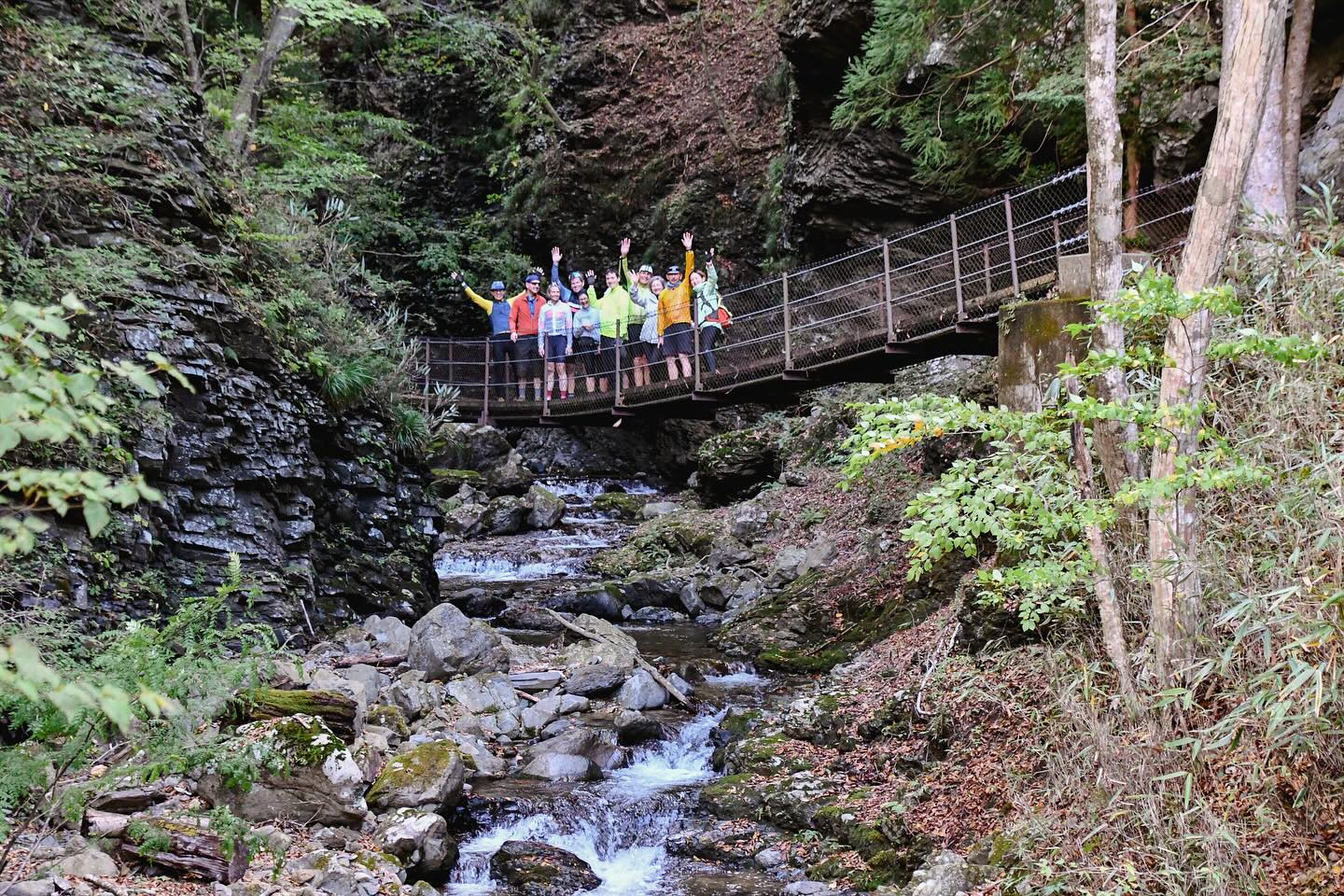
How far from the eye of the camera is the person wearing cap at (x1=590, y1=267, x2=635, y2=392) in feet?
43.5

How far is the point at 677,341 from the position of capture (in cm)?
1243

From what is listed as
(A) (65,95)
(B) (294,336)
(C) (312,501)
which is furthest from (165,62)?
(C) (312,501)

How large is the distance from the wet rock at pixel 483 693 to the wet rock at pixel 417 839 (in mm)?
2085

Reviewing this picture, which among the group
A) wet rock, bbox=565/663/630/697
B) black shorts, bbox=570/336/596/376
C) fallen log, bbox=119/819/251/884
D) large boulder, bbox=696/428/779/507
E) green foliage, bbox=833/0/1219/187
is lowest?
fallen log, bbox=119/819/251/884

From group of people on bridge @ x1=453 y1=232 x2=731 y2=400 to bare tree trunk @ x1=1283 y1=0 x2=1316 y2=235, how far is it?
6.40 m

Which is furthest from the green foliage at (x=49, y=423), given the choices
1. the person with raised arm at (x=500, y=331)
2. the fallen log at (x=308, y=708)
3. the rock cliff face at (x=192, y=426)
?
the person with raised arm at (x=500, y=331)

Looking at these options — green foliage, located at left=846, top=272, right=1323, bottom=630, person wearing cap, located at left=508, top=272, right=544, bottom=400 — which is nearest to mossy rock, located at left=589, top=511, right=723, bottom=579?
person wearing cap, located at left=508, top=272, right=544, bottom=400

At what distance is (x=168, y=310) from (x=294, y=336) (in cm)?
146

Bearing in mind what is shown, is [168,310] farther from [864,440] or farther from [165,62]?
[864,440]

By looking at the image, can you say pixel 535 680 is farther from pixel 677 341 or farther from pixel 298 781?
pixel 677 341

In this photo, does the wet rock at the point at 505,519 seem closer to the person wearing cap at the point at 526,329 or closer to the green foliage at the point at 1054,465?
the person wearing cap at the point at 526,329

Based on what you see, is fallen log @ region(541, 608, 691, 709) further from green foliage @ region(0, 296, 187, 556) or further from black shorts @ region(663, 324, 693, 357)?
green foliage @ region(0, 296, 187, 556)

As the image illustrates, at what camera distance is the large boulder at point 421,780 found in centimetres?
532

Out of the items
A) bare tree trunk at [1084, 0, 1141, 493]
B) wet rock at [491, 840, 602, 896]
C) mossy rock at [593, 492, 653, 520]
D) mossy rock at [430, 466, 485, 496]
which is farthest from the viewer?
mossy rock at [430, 466, 485, 496]
